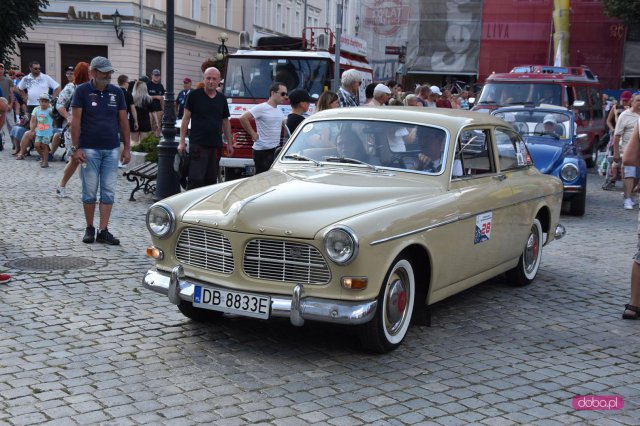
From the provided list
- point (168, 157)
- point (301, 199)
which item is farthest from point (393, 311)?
point (168, 157)

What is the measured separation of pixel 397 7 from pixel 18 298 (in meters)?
30.9

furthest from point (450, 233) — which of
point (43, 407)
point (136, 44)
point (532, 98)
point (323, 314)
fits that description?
point (136, 44)

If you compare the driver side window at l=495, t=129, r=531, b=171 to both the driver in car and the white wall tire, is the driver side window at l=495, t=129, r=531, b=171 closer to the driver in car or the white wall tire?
the white wall tire

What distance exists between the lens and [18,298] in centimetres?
654

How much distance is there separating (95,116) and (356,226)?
4399mm

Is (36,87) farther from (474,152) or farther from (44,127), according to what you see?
(474,152)

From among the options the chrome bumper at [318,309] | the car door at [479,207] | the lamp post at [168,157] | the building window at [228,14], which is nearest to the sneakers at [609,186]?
the lamp post at [168,157]

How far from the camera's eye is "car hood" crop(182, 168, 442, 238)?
207 inches

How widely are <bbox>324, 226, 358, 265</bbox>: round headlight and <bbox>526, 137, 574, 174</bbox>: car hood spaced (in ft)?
26.0

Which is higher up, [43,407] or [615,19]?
[615,19]

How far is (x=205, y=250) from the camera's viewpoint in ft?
18.0

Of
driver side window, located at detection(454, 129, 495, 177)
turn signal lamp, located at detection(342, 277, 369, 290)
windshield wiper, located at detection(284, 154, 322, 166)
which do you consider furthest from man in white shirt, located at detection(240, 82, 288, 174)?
turn signal lamp, located at detection(342, 277, 369, 290)

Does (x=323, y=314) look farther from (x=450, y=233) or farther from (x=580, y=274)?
(x=580, y=274)

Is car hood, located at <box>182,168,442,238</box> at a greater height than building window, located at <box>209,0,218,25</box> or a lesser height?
lesser
